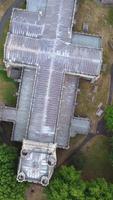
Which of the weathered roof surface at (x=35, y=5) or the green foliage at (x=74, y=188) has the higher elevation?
the weathered roof surface at (x=35, y=5)

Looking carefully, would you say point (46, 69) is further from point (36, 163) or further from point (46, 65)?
point (36, 163)

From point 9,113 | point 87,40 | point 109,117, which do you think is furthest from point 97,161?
point 87,40

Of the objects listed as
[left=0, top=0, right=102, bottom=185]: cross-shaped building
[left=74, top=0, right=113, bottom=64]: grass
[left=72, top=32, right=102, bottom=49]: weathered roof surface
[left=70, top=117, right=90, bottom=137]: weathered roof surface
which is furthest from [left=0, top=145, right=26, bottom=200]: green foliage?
[left=74, top=0, right=113, bottom=64]: grass

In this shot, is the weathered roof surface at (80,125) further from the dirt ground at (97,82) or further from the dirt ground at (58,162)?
the dirt ground at (97,82)

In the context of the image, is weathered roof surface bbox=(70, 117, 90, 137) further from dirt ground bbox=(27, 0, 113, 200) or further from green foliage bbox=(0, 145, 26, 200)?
green foliage bbox=(0, 145, 26, 200)

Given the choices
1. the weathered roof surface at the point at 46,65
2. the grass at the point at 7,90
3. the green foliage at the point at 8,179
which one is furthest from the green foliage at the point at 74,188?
the grass at the point at 7,90

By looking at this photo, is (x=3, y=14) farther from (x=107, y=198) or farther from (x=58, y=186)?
(x=107, y=198)
